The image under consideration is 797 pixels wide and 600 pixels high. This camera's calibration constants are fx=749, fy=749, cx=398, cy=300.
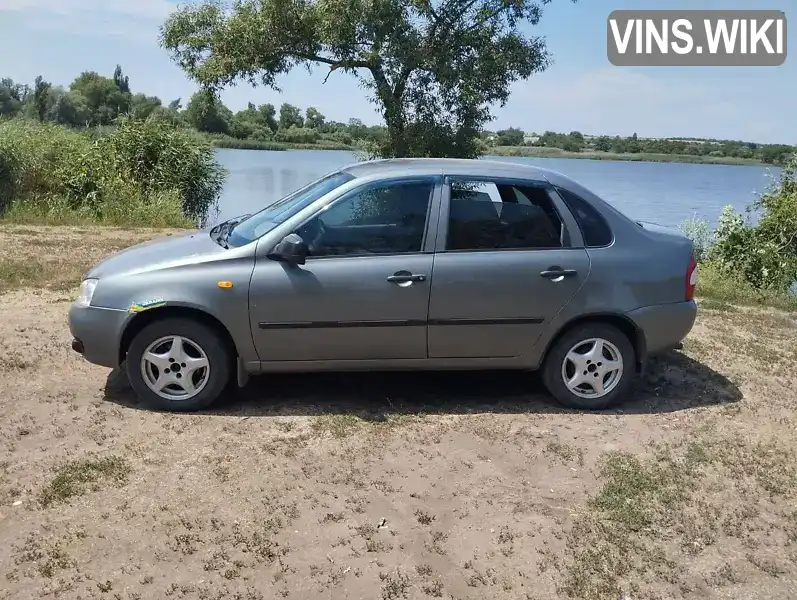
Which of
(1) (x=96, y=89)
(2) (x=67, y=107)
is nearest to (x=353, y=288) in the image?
(2) (x=67, y=107)

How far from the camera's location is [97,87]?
64.0m

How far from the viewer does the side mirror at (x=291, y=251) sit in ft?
16.6

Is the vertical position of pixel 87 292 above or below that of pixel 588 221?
below

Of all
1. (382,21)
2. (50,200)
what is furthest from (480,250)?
(50,200)

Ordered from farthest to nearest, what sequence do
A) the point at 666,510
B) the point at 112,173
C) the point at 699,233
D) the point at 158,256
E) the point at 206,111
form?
1. the point at 206,111
2. the point at 112,173
3. the point at 699,233
4. the point at 158,256
5. the point at 666,510

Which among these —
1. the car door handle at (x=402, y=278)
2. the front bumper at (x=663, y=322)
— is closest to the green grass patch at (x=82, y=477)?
the car door handle at (x=402, y=278)

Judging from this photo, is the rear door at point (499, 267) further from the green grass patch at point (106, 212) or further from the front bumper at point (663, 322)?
the green grass patch at point (106, 212)

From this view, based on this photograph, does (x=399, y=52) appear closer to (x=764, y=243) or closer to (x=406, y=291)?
(x=764, y=243)

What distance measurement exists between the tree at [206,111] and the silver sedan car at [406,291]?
1458cm

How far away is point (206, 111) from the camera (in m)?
20.0

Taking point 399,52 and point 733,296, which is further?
point 399,52

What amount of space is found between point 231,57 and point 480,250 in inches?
582

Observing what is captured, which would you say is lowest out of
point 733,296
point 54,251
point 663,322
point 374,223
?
point 733,296

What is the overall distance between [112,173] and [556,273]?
1460 centimetres
